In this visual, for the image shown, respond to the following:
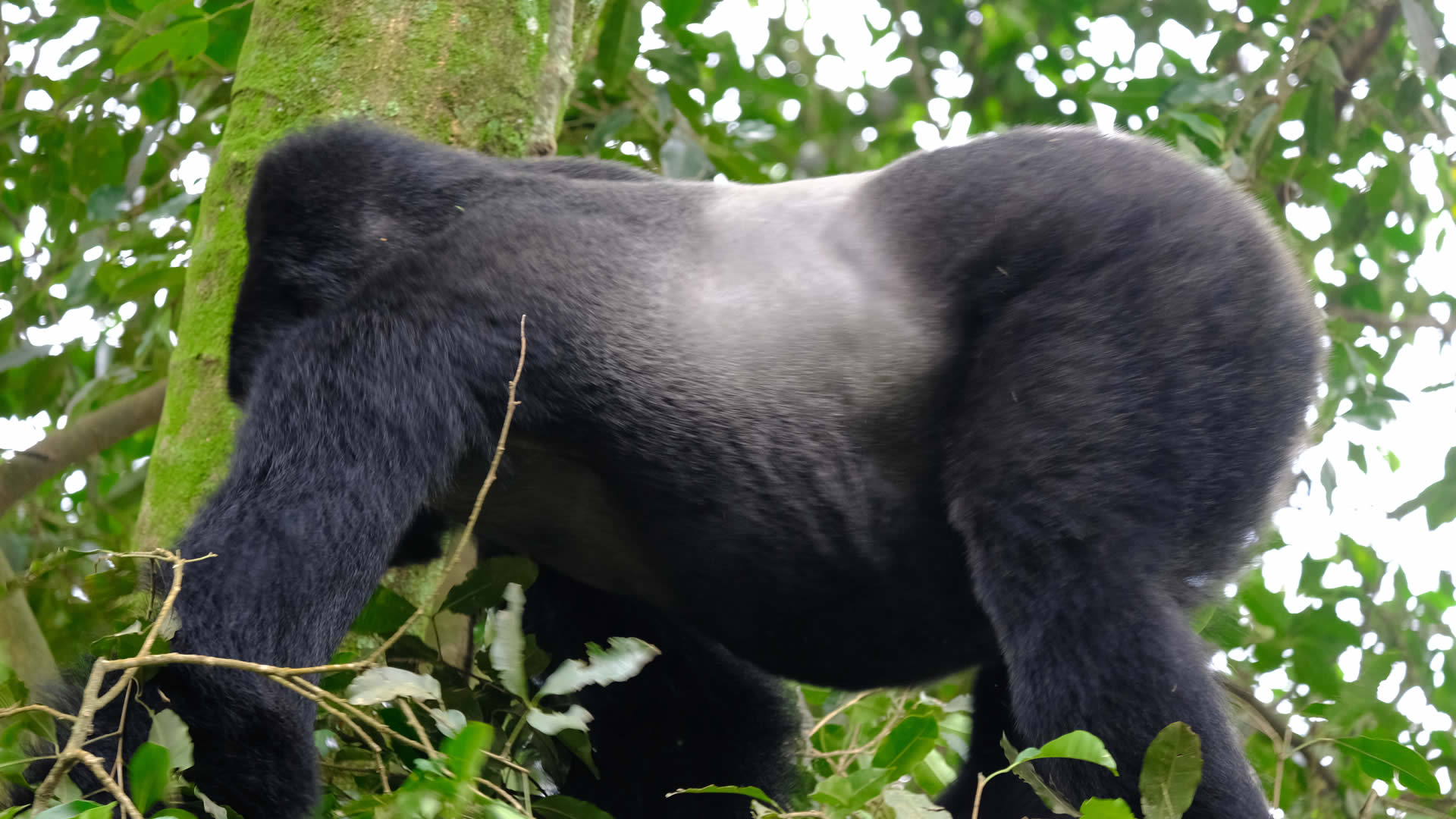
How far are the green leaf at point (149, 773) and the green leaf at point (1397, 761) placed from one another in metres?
1.30

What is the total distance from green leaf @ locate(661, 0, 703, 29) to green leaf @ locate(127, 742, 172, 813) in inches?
72.4

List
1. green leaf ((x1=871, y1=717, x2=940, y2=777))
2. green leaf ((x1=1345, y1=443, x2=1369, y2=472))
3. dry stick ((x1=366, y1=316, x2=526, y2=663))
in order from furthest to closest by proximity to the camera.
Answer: green leaf ((x1=1345, y1=443, x2=1369, y2=472)) < green leaf ((x1=871, y1=717, x2=940, y2=777)) < dry stick ((x1=366, y1=316, x2=526, y2=663))

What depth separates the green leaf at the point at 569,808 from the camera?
140 cm

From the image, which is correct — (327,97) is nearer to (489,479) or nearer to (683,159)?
(683,159)

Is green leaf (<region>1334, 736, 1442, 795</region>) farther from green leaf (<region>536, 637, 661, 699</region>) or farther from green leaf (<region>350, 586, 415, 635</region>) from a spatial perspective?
green leaf (<region>350, 586, 415, 635</region>)

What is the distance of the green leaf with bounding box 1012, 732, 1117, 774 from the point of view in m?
1.16

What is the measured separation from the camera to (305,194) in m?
1.61

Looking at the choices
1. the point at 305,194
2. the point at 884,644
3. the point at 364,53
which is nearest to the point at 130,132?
the point at 364,53

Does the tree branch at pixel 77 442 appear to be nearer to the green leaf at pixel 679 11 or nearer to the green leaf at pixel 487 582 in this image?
the green leaf at pixel 487 582

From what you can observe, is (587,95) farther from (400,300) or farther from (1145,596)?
(1145,596)

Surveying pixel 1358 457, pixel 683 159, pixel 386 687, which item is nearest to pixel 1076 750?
pixel 386 687

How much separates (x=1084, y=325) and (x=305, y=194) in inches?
37.3

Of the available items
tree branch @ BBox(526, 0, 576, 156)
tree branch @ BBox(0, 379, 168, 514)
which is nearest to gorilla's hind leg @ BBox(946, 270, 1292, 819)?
tree branch @ BBox(526, 0, 576, 156)

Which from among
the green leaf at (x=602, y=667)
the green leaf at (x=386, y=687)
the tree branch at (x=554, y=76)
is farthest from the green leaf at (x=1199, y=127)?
the green leaf at (x=386, y=687)
